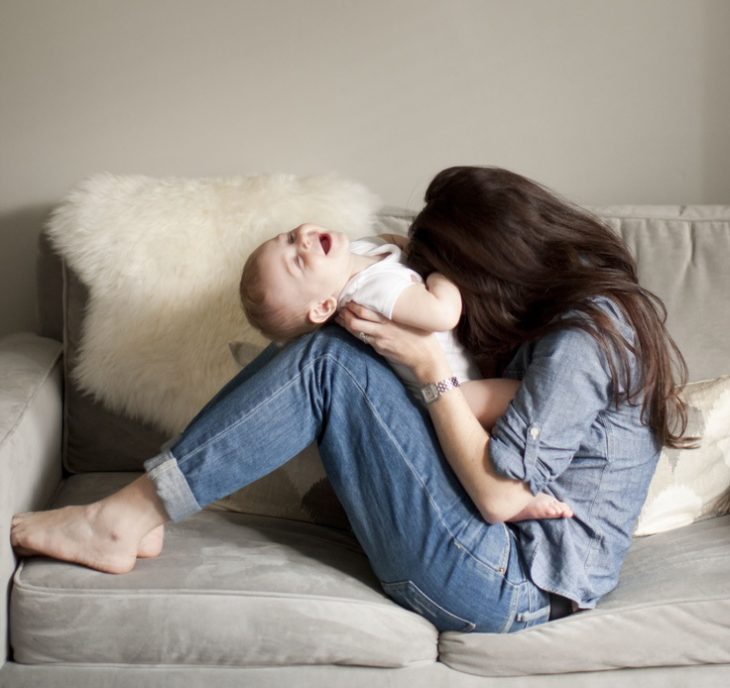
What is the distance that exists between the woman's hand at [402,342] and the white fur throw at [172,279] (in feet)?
1.66

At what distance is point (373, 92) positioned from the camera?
7.73 feet

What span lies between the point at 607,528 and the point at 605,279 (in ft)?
1.36

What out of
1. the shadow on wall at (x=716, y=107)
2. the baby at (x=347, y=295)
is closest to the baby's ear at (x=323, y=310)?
the baby at (x=347, y=295)

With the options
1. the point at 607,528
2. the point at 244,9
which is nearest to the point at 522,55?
the point at 244,9

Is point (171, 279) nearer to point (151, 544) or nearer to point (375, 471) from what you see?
point (151, 544)

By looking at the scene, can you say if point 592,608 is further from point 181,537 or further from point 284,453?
point 181,537

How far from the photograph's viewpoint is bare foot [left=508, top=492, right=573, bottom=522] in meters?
1.51

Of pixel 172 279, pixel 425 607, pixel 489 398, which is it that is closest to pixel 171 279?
pixel 172 279

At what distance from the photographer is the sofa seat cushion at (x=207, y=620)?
4.84 feet

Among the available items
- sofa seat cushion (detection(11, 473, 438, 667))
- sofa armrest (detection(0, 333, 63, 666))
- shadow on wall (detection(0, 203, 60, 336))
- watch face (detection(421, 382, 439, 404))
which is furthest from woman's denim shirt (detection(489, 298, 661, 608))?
shadow on wall (detection(0, 203, 60, 336))

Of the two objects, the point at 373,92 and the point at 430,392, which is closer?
the point at 430,392

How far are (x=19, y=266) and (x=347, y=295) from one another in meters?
1.29

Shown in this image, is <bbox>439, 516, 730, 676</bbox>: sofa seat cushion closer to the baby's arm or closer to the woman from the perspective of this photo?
the woman

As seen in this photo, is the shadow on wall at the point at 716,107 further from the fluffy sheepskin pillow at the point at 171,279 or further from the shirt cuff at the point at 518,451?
the shirt cuff at the point at 518,451
